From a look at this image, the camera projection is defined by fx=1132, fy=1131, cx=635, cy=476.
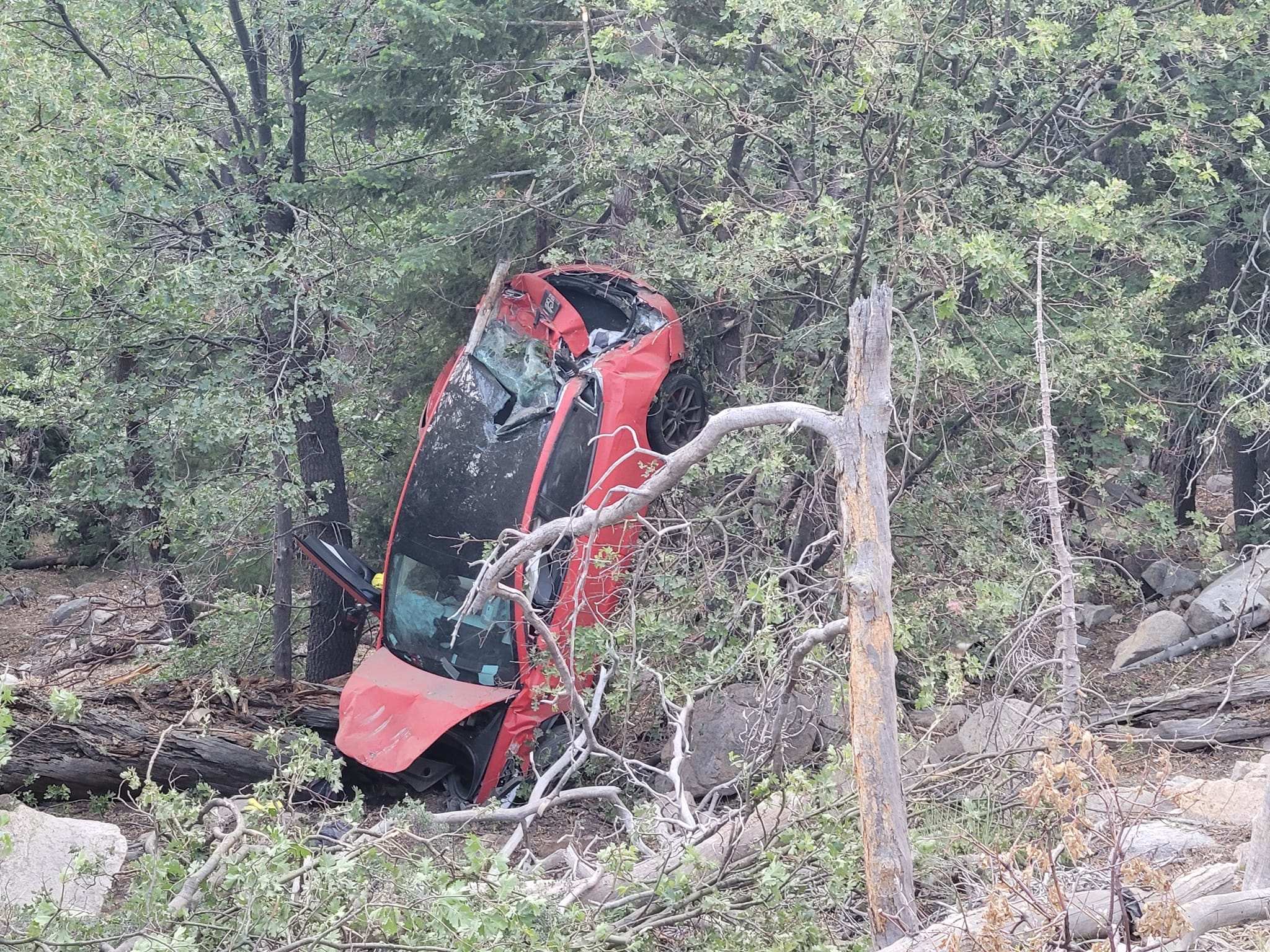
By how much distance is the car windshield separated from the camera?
7.80m

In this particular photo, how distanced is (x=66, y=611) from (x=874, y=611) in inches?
493

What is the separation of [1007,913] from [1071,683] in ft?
7.20

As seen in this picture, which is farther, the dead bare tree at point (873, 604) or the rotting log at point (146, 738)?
the rotting log at point (146, 738)

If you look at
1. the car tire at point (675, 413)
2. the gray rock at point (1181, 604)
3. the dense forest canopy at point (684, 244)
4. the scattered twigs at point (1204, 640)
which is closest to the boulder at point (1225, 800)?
the dense forest canopy at point (684, 244)

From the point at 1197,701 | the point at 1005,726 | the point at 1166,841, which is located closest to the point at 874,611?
the point at 1166,841

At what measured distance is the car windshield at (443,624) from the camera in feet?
25.6

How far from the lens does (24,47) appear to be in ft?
29.4

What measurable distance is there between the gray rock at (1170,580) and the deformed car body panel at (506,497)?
246 inches

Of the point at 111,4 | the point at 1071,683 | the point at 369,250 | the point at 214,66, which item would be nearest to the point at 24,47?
the point at 111,4

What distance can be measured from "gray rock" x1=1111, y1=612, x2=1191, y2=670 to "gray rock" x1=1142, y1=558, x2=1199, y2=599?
4.67ft

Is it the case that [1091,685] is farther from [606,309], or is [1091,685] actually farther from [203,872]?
[203,872]

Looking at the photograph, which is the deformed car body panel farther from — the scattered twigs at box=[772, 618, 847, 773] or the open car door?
the scattered twigs at box=[772, 618, 847, 773]

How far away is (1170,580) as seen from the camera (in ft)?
37.9

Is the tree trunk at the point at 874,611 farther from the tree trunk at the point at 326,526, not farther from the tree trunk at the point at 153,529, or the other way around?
the tree trunk at the point at 153,529
